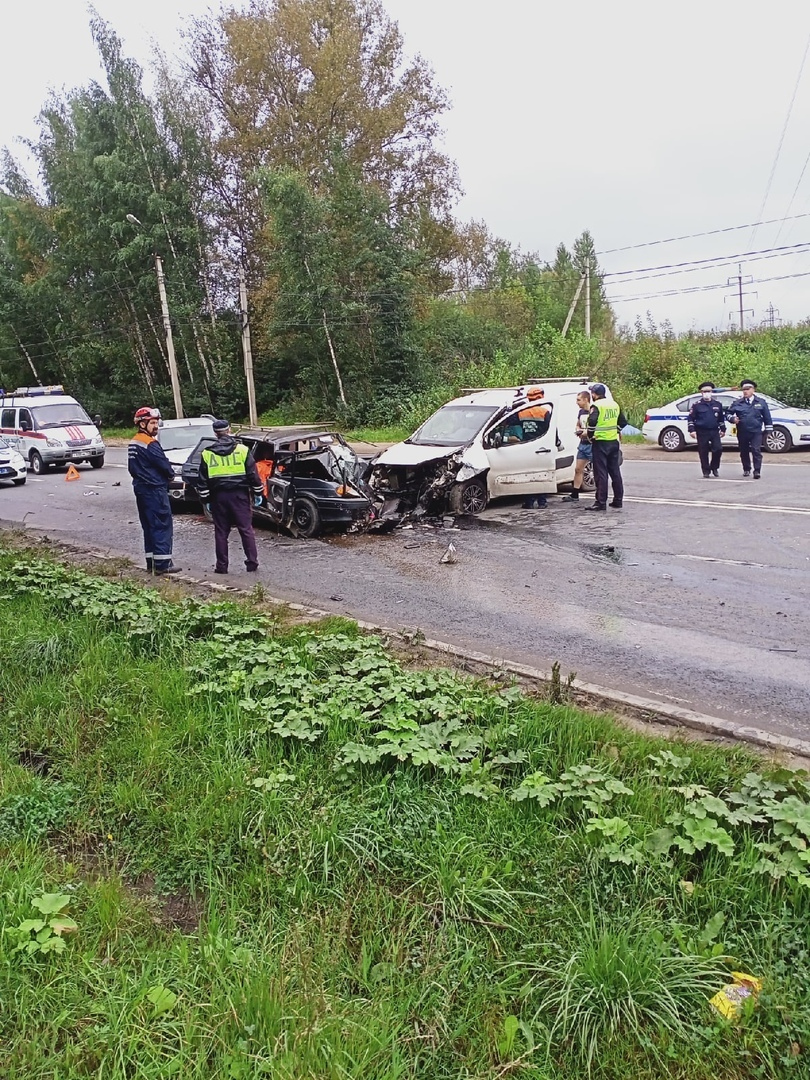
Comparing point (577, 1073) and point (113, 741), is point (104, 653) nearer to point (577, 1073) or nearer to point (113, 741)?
point (113, 741)

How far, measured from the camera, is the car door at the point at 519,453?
472 inches

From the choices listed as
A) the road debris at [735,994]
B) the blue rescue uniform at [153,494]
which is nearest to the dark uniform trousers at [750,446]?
the blue rescue uniform at [153,494]

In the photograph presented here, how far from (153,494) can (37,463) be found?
52.1 feet

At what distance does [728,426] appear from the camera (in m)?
18.5

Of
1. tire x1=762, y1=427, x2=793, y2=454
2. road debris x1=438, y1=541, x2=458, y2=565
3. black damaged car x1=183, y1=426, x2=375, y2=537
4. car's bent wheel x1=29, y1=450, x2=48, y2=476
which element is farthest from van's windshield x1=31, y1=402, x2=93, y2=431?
tire x1=762, y1=427, x2=793, y2=454

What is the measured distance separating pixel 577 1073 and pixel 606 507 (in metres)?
10.0

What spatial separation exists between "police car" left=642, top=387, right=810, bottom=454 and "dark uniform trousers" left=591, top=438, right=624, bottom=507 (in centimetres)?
626

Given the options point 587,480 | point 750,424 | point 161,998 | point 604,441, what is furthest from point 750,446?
point 161,998

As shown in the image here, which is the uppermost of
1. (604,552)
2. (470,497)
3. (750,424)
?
(750,424)

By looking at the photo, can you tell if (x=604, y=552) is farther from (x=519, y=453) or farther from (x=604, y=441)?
(x=519, y=453)

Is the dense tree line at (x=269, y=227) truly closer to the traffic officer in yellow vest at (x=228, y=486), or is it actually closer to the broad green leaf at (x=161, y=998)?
the traffic officer in yellow vest at (x=228, y=486)

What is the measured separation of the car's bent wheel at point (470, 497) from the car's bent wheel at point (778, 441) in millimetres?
10085

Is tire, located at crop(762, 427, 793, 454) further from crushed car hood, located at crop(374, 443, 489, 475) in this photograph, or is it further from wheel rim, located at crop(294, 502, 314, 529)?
wheel rim, located at crop(294, 502, 314, 529)

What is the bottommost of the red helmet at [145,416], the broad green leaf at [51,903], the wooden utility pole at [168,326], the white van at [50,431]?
the broad green leaf at [51,903]
